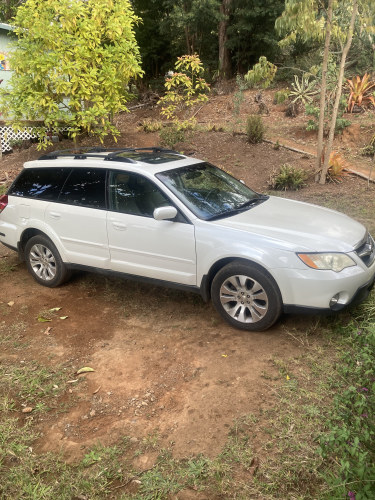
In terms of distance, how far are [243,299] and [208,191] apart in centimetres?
136

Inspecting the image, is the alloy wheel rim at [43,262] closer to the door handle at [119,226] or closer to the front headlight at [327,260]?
the door handle at [119,226]

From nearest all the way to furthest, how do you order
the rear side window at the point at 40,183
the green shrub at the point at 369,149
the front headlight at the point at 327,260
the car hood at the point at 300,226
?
1. the front headlight at the point at 327,260
2. the car hood at the point at 300,226
3. the rear side window at the point at 40,183
4. the green shrub at the point at 369,149

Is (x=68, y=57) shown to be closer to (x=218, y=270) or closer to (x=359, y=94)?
(x=218, y=270)

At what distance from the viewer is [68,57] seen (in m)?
8.73

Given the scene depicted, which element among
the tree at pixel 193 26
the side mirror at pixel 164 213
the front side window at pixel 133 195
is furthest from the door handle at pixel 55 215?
the tree at pixel 193 26

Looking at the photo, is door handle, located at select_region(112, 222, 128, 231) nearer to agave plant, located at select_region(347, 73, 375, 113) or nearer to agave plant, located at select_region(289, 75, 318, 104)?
agave plant, located at select_region(347, 73, 375, 113)

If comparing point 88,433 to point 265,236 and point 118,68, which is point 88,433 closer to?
point 265,236

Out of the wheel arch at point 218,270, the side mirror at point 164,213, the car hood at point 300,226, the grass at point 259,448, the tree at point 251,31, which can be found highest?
the tree at point 251,31

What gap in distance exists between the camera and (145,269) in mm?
4730

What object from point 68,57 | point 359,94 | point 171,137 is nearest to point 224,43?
point 359,94

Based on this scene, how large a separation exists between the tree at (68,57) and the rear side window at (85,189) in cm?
419

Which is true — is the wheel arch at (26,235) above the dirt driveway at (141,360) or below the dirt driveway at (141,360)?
above

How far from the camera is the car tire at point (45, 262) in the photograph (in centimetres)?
548

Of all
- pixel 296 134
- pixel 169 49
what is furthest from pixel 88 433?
pixel 169 49
